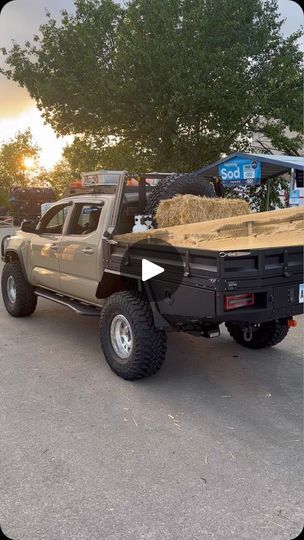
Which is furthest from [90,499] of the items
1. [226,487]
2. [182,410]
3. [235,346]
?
[235,346]

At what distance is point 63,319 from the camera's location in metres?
6.81

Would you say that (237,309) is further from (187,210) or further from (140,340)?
Answer: (187,210)

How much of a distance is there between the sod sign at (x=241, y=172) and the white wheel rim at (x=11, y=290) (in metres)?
6.89

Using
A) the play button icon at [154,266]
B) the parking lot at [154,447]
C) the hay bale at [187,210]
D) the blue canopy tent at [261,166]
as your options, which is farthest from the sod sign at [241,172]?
the play button icon at [154,266]

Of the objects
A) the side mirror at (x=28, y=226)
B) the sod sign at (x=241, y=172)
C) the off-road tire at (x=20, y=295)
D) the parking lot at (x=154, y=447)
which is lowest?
the parking lot at (x=154, y=447)

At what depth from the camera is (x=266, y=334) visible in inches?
204

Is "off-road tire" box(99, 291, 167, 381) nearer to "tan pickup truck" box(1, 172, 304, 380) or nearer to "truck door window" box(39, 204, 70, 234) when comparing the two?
"tan pickup truck" box(1, 172, 304, 380)

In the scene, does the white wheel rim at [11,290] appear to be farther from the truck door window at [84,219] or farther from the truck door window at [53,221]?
the truck door window at [84,219]

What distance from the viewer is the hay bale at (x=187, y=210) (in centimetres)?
432

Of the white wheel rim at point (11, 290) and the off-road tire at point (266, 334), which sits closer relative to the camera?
the off-road tire at point (266, 334)

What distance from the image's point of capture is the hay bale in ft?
14.2

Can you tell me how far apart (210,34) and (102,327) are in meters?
16.5

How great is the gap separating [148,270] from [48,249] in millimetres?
2284

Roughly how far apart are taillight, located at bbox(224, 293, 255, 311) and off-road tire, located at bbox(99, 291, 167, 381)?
34.1 inches
